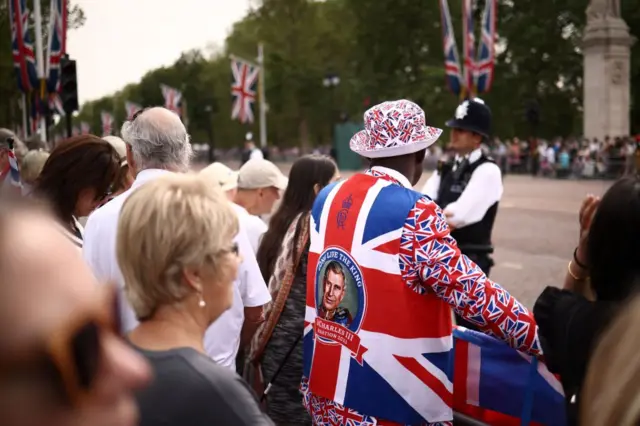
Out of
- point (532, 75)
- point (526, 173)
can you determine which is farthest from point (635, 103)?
point (526, 173)

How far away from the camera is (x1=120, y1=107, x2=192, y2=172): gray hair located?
3514 millimetres

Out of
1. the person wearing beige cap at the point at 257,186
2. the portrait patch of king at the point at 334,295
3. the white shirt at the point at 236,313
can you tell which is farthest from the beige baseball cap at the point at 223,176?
the portrait patch of king at the point at 334,295

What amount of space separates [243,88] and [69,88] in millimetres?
21924

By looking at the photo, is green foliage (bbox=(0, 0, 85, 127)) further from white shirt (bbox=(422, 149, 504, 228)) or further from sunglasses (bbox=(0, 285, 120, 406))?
sunglasses (bbox=(0, 285, 120, 406))

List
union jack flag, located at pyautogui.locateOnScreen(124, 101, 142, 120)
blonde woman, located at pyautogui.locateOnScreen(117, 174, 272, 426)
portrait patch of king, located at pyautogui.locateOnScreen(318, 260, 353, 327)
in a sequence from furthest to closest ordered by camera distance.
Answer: union jack flag, located at pyautogui.locateOnScreen(124, 101, 142, 120)
portrait patch of king, located at pyautogui.locateOnScreen(318, 260, 353, 327)
blonde woman, located at pyautogui.locateOnScreen(117, 174, 272, 426)

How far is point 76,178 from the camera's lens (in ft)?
12.5

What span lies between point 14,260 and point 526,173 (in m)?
41.0

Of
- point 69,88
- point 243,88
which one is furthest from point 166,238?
point 243,88

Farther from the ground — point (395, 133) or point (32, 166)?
point (395, 133)

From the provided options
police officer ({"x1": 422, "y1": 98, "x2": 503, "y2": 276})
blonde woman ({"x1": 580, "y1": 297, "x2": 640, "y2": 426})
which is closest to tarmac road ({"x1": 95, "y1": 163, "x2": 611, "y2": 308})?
police officer ({"x1": 422, "y1": 98, "x2": 503, "y2": 276})

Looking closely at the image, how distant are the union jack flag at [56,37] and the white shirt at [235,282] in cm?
1612

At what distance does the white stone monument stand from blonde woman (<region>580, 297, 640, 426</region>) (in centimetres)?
3464

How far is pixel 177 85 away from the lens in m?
96.8

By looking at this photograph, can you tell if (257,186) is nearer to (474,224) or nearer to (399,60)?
(474,224)
